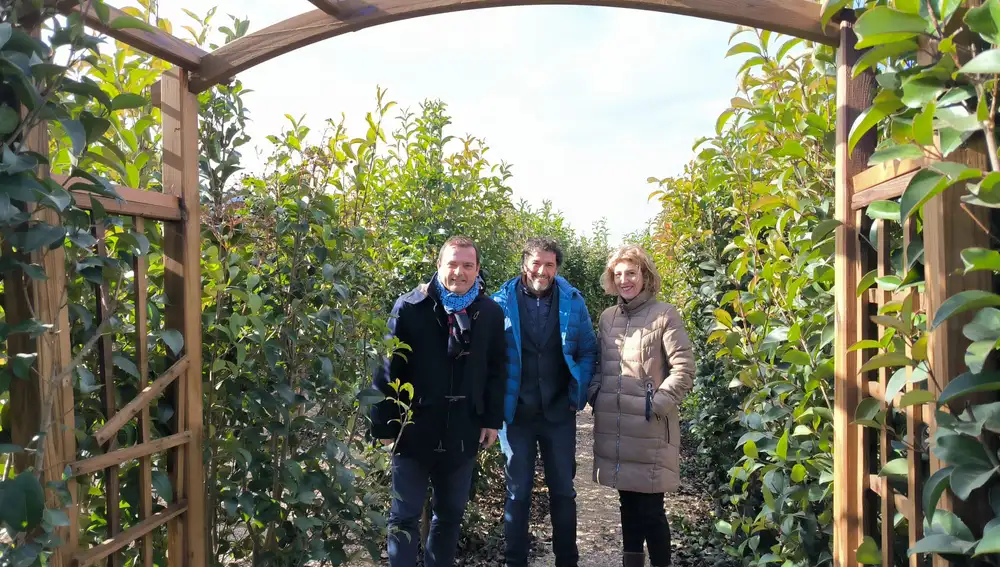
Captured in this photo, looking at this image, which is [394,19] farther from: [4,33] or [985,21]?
[985,21]

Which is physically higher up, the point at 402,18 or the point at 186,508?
the point at 402,18

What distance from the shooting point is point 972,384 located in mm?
1078

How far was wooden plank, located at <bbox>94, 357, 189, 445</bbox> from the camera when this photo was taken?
1799mm

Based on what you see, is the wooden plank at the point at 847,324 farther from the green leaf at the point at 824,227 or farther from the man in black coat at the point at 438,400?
the man in black coat at the point at 438,400

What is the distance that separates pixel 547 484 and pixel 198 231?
2219mm

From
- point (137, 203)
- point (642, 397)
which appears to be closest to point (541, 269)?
point (642, 397)

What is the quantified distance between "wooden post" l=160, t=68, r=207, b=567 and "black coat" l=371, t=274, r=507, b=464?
0.99 m

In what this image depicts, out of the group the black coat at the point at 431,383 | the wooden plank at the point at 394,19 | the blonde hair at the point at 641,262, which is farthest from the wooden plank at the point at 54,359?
the blonde hair at the point at 641,262

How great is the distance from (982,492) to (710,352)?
322 cm

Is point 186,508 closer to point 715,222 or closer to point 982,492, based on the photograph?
point 982,492

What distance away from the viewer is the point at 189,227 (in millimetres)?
2234

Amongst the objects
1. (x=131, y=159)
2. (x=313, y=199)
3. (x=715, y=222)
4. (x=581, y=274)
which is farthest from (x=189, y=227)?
(x=581, y=274)

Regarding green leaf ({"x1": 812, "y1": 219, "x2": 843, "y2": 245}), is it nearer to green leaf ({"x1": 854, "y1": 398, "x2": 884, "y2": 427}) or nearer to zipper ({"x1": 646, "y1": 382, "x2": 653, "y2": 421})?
green leaf ({"x1": 854, "y1": 398, "x2": 884, "y2": 427})

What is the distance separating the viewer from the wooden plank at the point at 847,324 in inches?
69.2
